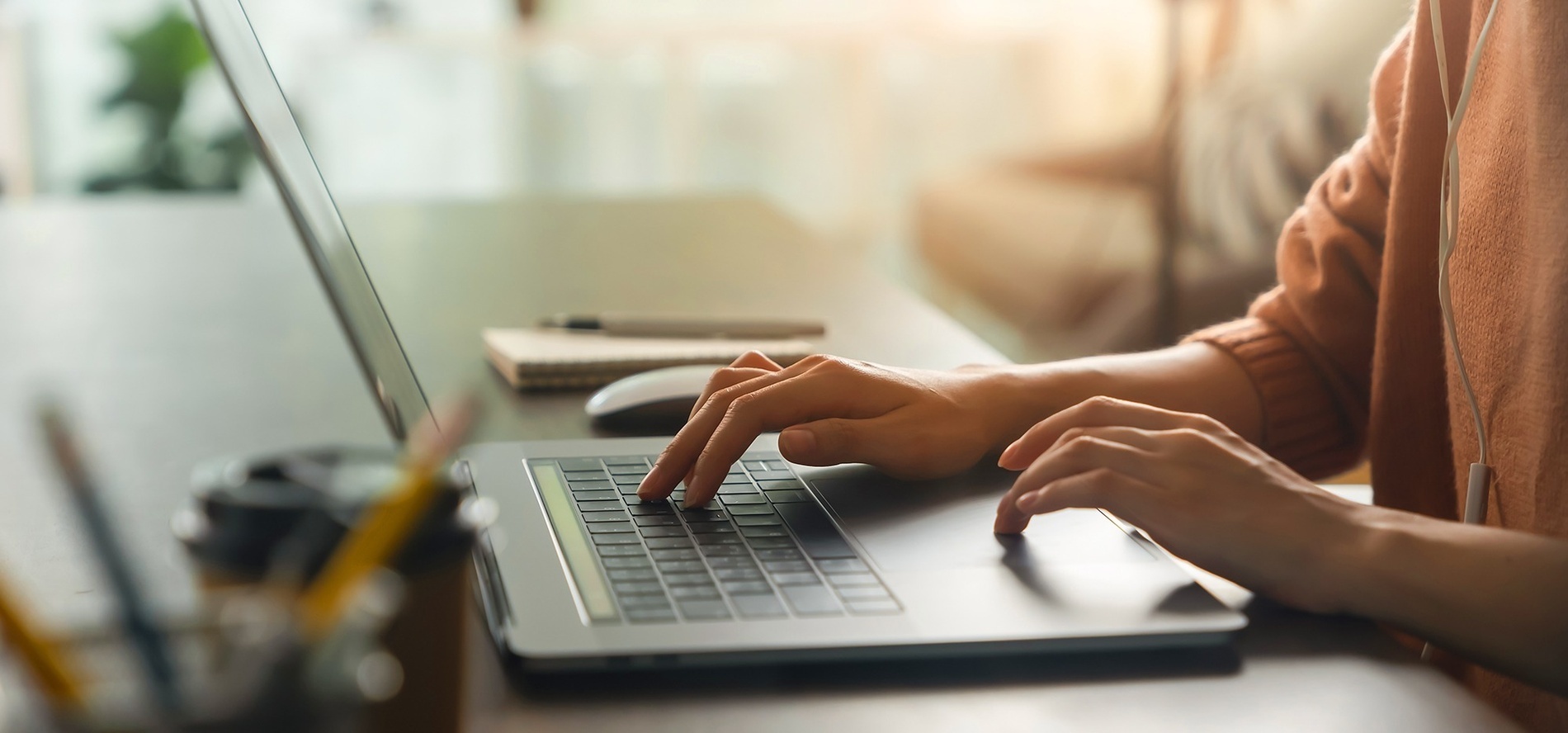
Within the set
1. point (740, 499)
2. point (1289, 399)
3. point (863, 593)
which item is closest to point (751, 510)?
point (740, 499)

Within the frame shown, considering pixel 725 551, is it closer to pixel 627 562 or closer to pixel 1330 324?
pixel 627 562

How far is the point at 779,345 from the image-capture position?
100cm

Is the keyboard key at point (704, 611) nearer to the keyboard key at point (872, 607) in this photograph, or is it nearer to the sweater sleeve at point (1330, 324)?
the keyboard key at point (872, 607)

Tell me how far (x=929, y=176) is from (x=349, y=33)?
1.69 m

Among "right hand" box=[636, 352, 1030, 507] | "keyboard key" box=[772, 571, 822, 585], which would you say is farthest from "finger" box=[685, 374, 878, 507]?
"keyboard key" box=[772, 571, 822, 585]

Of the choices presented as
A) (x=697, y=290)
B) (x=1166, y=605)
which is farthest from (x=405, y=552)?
(x=697, y=290)

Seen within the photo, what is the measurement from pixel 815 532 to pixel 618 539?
0.09 metres

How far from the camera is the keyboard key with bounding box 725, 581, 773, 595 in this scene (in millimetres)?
513


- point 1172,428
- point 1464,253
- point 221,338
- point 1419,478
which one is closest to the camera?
point 1172,428

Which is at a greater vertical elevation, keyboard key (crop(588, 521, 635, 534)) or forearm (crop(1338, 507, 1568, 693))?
keyboard key (crop(588, 521, 635, 534))

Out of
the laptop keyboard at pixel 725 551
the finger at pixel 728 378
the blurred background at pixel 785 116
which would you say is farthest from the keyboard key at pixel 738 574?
the blurred background at pixel 785 116

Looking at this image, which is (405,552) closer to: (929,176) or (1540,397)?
(1540,397)

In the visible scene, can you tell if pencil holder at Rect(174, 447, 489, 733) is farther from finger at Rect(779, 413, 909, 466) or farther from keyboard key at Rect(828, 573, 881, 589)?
finger at Rect(779, 413, 909, 466)

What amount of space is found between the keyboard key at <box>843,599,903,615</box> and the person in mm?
101
